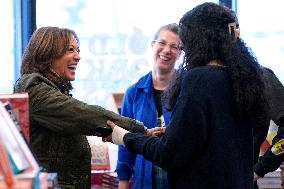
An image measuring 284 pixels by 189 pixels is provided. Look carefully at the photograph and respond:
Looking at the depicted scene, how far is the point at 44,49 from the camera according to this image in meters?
2.06

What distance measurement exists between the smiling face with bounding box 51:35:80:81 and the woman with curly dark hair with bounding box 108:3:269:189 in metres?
0.45

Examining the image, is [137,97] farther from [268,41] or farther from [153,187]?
[268,41]

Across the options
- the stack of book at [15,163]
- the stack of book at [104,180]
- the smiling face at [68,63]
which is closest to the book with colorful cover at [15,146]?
the stack of book at [15,163]

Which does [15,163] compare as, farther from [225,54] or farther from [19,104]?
[225,54]

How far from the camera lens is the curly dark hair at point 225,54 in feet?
5.85

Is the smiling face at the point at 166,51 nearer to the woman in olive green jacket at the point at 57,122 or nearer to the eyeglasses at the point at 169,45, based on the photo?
the eyeglasses at the point at 169,45

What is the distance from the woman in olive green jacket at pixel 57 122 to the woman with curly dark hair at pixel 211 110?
0.64ft

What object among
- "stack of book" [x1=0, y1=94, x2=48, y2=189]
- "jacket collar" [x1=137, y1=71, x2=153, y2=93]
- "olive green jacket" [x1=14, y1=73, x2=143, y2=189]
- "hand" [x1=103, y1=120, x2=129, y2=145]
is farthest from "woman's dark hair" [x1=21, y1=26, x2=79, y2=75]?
"stack of book" [x1=0, y1=94, x2=48, y2=189]

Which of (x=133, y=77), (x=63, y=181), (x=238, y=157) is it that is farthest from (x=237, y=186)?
(x=133, y=77)

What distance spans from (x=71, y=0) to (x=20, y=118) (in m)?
2.81

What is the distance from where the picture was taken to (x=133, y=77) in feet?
13.5

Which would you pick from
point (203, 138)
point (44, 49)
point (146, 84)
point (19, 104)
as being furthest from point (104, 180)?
point (19, 104)

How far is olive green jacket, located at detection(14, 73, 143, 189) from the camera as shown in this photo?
1.88 m

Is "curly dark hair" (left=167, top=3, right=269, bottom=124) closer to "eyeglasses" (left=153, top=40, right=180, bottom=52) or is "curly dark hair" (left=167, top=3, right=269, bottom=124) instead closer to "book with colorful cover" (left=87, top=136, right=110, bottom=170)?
"eyeglasses" (left=153, top=40, right=180, bottom=52)
